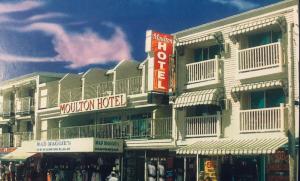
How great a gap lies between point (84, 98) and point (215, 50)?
11311 mm

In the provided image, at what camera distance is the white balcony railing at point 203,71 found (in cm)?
2450

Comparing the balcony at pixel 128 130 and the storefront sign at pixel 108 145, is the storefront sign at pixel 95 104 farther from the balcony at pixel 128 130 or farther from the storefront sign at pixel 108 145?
the storefront sign at pixel 108 145

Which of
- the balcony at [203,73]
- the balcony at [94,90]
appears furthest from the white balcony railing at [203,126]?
the balcony at [94,90]

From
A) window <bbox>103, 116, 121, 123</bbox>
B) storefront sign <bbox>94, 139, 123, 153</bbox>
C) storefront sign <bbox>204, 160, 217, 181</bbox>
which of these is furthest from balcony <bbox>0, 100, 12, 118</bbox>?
storefront sign <bbox>204, 160, 217, 181</bbox>

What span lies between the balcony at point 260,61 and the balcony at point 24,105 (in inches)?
845

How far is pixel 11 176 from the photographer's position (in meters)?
38.4

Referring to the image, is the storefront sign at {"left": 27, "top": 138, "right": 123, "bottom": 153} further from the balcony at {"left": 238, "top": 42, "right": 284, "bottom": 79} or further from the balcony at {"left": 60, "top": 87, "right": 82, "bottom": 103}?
the balcony at {"left": 238, "top": 42, "right": 284, "bottom": 79}

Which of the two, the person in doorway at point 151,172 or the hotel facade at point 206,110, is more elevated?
the hotel facade at point 206,110

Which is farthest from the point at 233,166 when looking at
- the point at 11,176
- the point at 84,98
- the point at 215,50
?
the point at 11,176

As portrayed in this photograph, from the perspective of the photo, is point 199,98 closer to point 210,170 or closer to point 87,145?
point 210,170

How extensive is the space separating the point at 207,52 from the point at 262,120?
545 centimetres

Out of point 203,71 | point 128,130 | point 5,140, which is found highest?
point 203,71

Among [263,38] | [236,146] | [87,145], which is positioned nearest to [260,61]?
[263,38]

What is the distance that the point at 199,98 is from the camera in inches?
963
